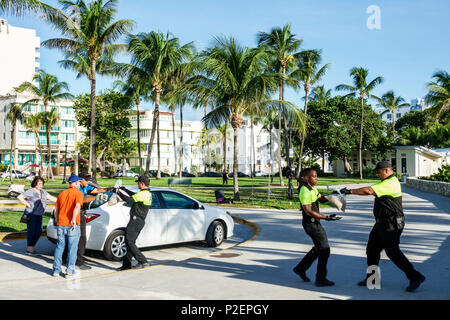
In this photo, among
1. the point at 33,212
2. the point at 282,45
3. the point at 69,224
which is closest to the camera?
the point at 69,224

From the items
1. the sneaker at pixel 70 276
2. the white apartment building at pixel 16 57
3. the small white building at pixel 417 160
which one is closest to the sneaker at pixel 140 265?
the sneaker at pixel 70 276

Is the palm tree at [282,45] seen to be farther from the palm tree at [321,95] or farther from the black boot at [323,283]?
the palm tree at [321,95]

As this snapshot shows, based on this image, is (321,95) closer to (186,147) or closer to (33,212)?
(186,147)

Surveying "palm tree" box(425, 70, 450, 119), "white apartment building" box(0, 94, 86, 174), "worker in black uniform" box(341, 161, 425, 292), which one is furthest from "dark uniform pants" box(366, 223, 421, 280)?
"white apartment building" box(0, 94, 86, 174)

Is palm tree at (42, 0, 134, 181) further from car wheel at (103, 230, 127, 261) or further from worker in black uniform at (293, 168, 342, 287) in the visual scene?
worker in black uniform at (293, 168, 342, 287)

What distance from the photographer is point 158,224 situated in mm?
8438

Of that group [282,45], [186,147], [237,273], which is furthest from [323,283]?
[186,147]

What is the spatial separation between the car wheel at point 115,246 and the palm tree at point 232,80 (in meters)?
12.2

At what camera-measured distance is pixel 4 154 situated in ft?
264

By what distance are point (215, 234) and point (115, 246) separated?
7.85 ft

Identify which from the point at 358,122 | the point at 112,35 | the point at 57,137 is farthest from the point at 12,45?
the point at 112,35

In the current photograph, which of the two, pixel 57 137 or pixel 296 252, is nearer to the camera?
pixel 296 252
